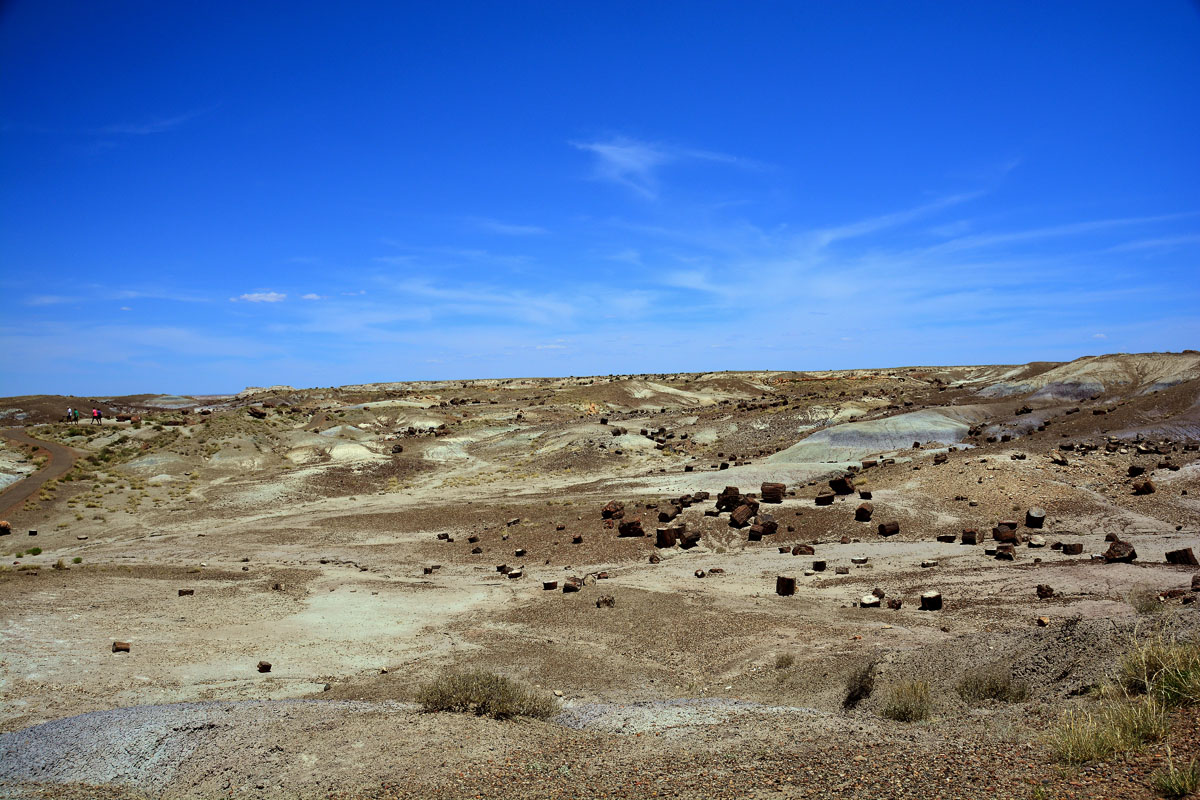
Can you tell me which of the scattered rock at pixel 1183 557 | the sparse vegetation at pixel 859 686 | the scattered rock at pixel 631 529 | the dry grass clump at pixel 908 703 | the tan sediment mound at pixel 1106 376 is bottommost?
the scattered rock at pixel 631 529

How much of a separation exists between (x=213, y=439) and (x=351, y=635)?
122ft

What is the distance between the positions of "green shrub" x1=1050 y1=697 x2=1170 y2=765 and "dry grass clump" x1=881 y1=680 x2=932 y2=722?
1901 millimetres

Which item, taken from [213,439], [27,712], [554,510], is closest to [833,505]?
[554,510]

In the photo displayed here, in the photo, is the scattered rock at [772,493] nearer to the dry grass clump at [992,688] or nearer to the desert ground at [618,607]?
the desert ground at [618,607]

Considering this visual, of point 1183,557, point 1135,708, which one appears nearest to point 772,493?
point 1183,557

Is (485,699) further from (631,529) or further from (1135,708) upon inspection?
(631,529)

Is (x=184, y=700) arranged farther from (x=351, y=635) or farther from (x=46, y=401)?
(x=46, y=401)

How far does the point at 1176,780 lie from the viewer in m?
5.38

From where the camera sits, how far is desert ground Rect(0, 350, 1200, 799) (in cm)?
757

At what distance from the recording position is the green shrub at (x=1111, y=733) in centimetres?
618

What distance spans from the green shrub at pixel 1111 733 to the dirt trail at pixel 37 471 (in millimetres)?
38669

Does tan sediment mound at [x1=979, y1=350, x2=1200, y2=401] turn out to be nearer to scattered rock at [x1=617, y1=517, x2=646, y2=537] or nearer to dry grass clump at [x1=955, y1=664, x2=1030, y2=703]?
scattered rock at [x1=617, y1=517, x2=646, y2=537]

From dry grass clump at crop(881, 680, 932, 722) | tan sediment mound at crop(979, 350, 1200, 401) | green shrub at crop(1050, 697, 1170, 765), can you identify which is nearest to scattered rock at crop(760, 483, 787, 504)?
dry grass clump at crop(881, 680, 932, 722)

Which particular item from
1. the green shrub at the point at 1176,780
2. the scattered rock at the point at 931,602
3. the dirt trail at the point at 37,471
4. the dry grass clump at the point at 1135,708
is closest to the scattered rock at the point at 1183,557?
the scattered rock at the point at 931,602
